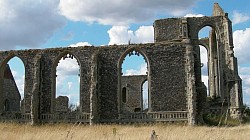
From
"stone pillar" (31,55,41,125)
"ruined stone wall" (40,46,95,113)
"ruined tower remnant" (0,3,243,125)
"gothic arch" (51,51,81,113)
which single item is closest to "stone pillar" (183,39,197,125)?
"ruined tower remnant" (0,3,243,125)

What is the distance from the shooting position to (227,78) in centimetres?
2527

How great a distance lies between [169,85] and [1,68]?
38.3 feet

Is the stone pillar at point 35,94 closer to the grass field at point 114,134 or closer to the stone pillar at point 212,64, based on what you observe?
the grass field at point 114,134

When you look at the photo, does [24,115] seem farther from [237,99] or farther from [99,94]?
[237,99]

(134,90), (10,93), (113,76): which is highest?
(113,76)

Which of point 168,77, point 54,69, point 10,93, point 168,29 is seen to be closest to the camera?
point 168,77

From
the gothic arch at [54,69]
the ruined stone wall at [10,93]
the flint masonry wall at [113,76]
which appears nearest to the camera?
the flint masonry wall at [113,76]

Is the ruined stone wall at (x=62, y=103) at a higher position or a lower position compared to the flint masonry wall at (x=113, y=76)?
lower

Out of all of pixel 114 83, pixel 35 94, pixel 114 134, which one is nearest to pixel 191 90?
pixel 114 83

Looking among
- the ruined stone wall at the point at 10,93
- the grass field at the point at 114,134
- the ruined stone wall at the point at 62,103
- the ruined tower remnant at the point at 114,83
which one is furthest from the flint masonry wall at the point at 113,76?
the ruined stone wall at the point at 10,93

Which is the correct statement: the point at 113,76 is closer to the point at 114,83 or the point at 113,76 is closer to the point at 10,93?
the point at 114,83

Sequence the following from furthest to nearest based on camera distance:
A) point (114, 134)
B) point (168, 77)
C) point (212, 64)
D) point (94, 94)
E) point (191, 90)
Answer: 1. point (212, 64)
2. point (168, 77)
3. point (94, 94)
4. point (191, 90)
5. point (114, 134)

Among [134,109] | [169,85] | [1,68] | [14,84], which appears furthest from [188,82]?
[14,84]

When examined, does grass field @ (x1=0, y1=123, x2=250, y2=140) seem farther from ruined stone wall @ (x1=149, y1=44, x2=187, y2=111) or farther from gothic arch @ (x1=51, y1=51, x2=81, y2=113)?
gothic arch @ (x1=51, y1=51, x2=81, y2=113)
